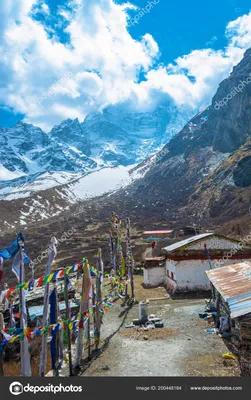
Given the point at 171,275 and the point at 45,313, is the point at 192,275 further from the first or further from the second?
the point at 45,313

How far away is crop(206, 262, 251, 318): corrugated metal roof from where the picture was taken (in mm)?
11073

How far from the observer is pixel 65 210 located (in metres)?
166

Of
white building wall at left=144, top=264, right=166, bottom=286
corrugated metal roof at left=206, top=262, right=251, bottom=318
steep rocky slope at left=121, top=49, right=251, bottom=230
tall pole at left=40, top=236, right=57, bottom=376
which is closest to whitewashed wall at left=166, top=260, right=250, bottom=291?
white building wall at left=144, top=264, right=166, bottom=286

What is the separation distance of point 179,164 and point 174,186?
1038 inches

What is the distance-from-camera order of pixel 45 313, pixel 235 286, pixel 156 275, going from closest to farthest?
pixel 45 313 < pixel 235 286 < pixel 156 275

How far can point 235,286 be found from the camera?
44.9 ft

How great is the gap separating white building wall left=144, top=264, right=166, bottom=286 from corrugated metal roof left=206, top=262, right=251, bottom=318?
8.48 meters

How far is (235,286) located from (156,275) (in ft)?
43.3

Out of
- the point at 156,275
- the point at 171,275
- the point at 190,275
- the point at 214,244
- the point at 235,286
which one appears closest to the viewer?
the point at 235,286

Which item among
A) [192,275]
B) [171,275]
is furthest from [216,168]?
[192,275]

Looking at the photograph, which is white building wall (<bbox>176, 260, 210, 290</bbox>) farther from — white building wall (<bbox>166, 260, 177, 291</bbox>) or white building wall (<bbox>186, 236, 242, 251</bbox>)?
white building wall (<bbox>186, 236, 242, 251</bbox>)

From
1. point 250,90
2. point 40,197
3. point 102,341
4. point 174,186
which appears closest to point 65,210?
point 40,197

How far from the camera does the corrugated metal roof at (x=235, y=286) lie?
36.3 feet

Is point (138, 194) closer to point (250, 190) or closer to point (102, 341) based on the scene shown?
point (250, 190)
